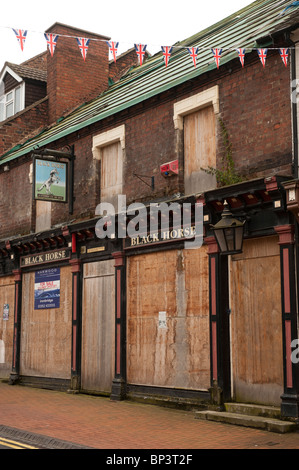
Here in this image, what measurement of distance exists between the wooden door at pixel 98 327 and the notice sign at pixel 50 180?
79.5 inches

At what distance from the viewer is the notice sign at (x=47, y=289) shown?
16.0 metres

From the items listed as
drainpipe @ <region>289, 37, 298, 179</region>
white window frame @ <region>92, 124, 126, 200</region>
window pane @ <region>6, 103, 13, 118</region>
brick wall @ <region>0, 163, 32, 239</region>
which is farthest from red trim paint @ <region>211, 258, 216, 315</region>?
window pane @ <region>6, 103, 13, 118</region>

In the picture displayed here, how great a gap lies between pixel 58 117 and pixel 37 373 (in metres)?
8.69

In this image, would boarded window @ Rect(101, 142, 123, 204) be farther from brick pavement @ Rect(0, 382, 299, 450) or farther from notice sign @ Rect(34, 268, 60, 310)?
brick pavement @ Rect(0, 382, 299, 450)

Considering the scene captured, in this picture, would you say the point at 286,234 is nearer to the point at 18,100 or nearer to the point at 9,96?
the point at 18,100

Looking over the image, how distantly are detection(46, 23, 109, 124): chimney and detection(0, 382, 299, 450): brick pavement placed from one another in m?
10.9

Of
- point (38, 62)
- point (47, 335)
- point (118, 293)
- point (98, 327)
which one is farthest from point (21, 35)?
point (38, 62)

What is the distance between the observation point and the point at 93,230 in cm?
1427

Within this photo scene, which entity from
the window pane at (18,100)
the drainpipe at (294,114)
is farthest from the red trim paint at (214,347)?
the window pane at (18,100)

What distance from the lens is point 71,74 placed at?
2039cm

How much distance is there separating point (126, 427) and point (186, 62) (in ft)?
27.5

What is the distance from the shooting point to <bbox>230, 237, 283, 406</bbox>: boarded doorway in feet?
33.4

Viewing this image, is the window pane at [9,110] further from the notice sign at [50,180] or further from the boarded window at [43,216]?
the notice sign at [50,180]

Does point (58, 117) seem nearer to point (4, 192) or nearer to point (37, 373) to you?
point (4, 192)
